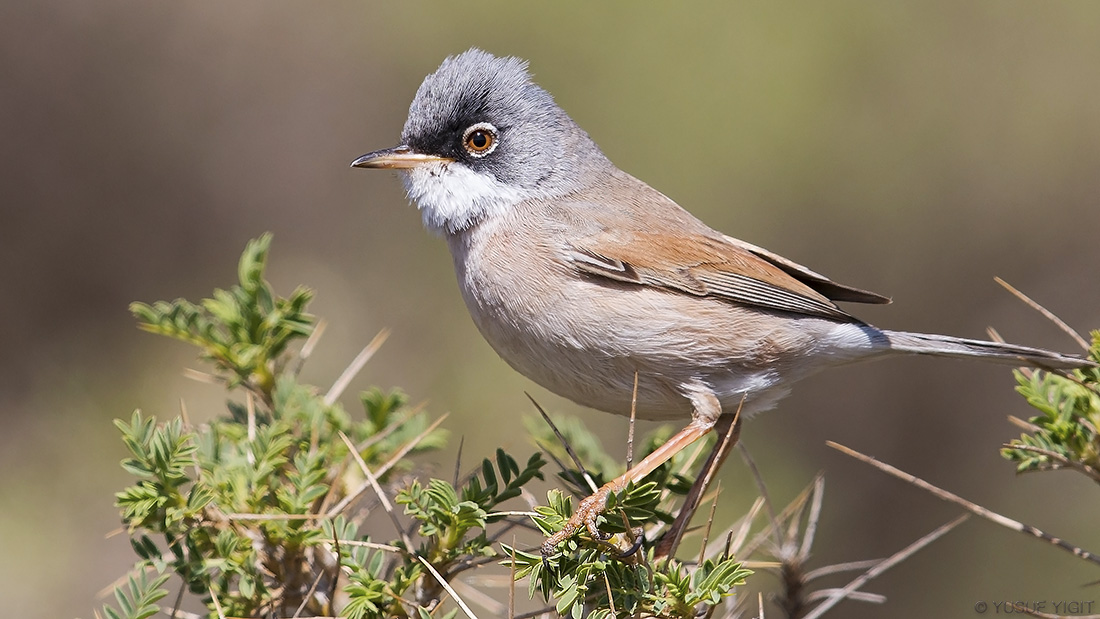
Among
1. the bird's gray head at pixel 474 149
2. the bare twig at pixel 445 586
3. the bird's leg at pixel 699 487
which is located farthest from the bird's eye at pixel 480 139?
the bare twig at pixel 445 586

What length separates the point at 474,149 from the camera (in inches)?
137

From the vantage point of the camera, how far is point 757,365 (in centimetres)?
314

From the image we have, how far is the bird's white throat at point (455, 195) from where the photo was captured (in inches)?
132

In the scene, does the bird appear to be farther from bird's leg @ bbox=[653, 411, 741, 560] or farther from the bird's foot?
the bird's foot

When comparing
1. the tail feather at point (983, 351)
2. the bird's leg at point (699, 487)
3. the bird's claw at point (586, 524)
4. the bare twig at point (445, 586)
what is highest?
the tail feather at point (983, 351)

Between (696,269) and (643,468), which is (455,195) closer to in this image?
(696,269)

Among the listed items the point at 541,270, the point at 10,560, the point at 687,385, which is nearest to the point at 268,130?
the point at 10,560

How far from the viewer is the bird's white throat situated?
3357 mm

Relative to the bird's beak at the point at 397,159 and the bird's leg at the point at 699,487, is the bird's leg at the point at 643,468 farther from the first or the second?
the bird's beak at the point at 397,159

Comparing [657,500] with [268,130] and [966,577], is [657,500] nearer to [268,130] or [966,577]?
[966,577]

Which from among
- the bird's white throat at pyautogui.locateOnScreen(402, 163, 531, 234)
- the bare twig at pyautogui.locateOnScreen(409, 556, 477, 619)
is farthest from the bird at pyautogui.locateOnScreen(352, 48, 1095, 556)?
the bare twig at pyautogui.locateOnScreen(409, 556, 477, 619)

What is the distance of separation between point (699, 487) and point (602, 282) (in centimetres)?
78

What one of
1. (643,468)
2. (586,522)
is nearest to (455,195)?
(643,468)

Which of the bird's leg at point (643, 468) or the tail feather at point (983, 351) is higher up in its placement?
the tail feather at point (983, 351)
